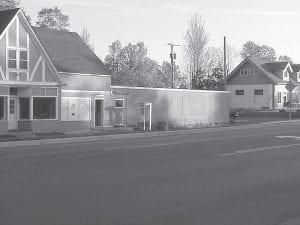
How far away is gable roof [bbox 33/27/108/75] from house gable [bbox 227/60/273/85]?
38533mm

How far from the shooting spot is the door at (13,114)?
32.6m

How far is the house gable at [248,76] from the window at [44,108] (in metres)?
44.1

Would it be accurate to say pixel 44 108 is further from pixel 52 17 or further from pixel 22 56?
pixel 52 17

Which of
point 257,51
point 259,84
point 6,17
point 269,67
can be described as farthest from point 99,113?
point 257,51

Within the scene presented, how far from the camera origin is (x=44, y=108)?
33.7m

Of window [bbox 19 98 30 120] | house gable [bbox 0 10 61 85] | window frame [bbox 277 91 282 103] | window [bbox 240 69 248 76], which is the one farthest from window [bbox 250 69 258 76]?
window [bbox 19 98 30 120]

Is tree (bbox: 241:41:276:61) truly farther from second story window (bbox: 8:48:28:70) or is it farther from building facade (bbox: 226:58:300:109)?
second story window (bbox: 8:48:28:70)

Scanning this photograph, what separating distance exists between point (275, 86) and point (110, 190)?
64.5 metres

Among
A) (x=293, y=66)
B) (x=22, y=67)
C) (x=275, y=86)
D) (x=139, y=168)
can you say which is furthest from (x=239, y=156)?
(x=293, y=66)

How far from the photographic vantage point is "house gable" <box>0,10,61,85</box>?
103 ft

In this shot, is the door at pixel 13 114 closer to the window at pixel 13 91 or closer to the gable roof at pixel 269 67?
the window at pixel 13 91

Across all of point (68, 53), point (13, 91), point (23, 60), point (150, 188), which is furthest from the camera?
point (68, 53)

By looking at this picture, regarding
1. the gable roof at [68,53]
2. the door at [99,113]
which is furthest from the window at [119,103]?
the gable roof at [68,53]

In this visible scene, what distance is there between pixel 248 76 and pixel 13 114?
47341 mm
